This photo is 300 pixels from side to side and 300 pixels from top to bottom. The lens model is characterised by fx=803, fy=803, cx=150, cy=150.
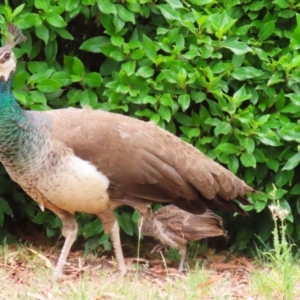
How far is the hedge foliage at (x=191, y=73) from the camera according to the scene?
5.20 m

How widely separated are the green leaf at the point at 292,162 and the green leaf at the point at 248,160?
22cm

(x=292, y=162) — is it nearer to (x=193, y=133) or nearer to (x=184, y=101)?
(x=193, y=133)

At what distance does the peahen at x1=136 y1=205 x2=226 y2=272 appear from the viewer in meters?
5.27

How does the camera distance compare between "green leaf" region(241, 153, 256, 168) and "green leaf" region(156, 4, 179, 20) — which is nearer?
"green leaf" region(156, 4, 179, 20)

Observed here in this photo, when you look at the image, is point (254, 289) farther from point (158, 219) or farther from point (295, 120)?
point (295, 120)

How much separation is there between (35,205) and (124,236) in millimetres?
699

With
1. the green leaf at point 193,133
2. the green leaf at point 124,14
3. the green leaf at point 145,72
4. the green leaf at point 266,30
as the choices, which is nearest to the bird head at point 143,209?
the green leaf at point 193,133

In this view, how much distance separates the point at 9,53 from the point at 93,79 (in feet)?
2.79

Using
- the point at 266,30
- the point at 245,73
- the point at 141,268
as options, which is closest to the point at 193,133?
the point at 245,73

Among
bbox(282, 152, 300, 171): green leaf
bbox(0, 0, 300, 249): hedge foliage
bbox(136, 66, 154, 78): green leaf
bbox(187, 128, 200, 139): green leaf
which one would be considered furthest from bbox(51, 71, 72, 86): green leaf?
bbox(282, 152, 300, 171): green leaf

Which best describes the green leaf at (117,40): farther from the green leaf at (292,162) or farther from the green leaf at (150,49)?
the green leaf at (292,162)

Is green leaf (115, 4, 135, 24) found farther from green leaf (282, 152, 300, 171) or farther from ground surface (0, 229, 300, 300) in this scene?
ground surface (0, 229, 300, 300)

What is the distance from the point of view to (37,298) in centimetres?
418

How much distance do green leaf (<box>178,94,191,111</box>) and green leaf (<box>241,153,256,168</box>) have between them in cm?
51
